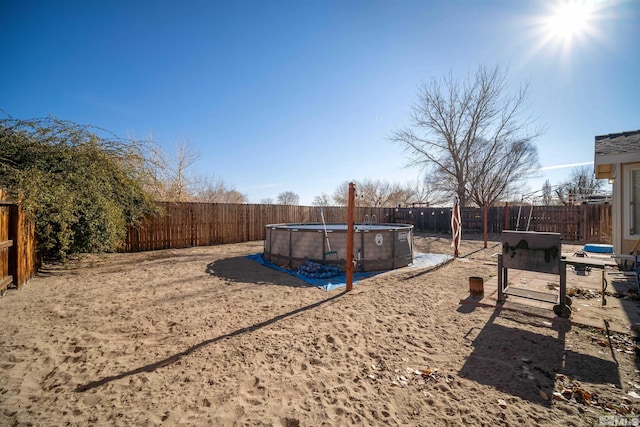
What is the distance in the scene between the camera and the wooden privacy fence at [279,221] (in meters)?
10.0

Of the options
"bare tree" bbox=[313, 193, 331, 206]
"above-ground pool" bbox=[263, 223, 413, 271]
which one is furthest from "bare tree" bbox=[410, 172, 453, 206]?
"above-ground pool" bbox=[263, 223, 413, 271]

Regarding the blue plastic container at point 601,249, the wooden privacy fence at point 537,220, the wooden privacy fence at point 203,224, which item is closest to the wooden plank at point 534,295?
the blue plastic container at point 601,249

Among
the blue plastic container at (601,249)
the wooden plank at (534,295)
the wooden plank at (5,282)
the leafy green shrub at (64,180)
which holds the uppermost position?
the leafy green shrub at (64,180)

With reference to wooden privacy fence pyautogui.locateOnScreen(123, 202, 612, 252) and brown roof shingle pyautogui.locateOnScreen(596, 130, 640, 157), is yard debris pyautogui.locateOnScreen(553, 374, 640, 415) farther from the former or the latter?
wooden privacy fence pyautogui.locateOnScreen(123, 202, 612, 252)

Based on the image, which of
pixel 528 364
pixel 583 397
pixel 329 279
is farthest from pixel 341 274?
pixel 583 397

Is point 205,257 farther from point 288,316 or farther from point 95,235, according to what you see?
point 288,316

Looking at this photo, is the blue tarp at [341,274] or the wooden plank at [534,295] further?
the blue tarp at [341,274]

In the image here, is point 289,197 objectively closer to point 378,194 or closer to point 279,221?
point 378,194

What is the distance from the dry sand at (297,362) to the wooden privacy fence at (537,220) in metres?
8.85

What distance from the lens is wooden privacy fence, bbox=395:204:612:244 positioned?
41.1 feet

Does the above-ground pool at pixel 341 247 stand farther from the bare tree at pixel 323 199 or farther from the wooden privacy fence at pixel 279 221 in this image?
the bare tree at pixel 323 199

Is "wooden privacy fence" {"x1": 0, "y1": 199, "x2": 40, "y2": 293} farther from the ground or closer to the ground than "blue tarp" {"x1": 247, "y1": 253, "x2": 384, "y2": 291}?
farther from the ground

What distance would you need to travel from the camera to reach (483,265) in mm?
7371

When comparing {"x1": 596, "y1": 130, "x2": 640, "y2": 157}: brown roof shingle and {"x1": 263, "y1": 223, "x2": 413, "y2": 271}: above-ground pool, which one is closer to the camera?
{"x1": 596, "y1": 130, "x2": 640, "y2": 157}: brown roof shingle
